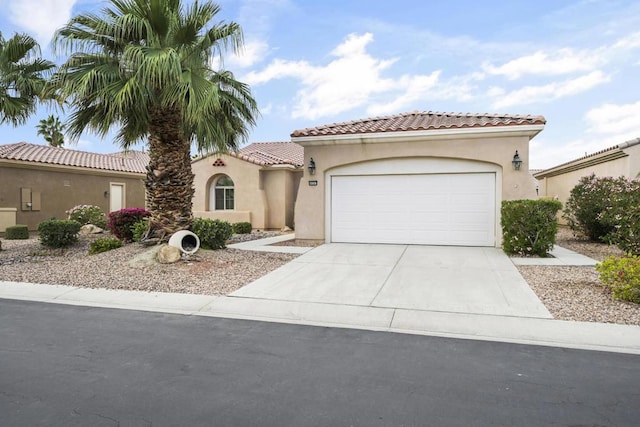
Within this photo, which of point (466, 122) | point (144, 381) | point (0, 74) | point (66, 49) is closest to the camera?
point (144, 381)

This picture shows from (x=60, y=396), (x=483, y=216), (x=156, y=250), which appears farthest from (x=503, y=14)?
(x=60, y=396)

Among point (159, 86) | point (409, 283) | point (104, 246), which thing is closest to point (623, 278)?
point (409, 283)

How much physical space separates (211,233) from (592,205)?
12405 mm

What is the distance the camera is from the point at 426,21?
13.6 meters

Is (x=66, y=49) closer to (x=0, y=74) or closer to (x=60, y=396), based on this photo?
(x=0, y=74)

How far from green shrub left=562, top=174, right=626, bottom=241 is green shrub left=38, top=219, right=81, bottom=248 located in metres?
17.4

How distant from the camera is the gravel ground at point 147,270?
8531 mm

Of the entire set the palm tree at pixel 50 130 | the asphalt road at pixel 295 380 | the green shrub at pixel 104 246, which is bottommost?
the asphalt road at pixel 295 380

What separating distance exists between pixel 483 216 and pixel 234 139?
7.81 metres

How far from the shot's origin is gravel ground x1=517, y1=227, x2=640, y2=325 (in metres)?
6.16

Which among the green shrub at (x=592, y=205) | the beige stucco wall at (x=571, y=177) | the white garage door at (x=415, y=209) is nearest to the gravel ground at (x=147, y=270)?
the white garage door at (x=415, y=209)

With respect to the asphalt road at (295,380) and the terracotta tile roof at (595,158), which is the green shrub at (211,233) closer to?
the asphalt road at (295,380)

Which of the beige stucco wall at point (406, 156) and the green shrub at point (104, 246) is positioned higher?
the beige stucco wall at point (406, 156)

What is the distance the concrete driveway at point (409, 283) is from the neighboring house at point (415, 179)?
171cm
